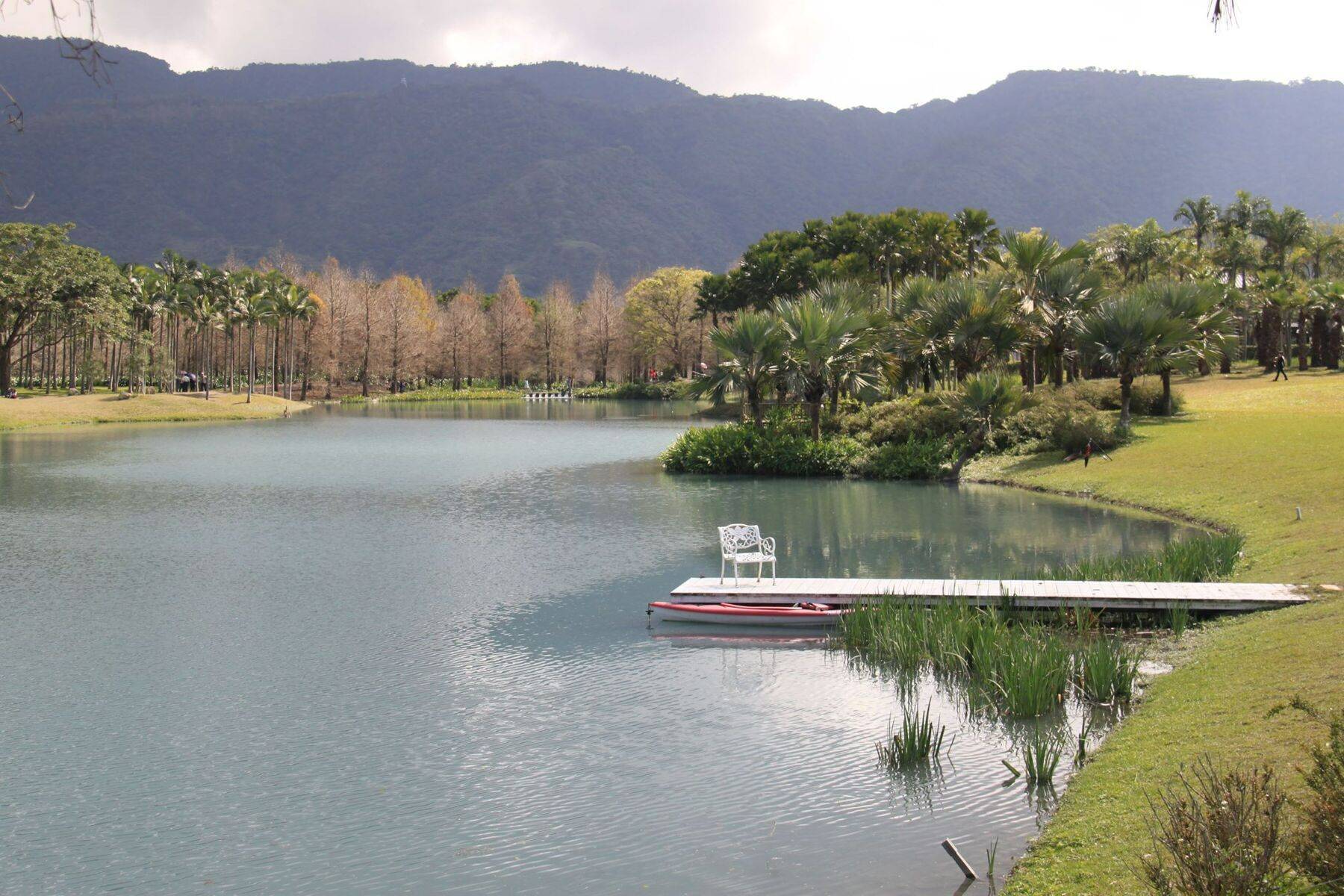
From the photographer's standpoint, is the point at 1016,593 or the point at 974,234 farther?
the point at 974,234

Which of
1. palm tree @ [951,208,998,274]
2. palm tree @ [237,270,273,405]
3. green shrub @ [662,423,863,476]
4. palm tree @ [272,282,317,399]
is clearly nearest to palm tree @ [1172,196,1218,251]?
palm tree @ [951,208,998,274]

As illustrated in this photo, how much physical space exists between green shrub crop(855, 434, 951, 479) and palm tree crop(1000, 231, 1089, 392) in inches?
263

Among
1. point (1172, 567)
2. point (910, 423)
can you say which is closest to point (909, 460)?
point (910, 423)

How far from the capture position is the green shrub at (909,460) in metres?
35.0

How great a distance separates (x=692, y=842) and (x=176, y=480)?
3216 centimetres

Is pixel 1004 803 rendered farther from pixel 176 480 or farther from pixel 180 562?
pixel 176 480

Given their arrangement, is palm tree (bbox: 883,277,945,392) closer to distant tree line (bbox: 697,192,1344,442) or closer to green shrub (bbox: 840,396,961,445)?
distant tree line (bbox: 697,192,1344,442)

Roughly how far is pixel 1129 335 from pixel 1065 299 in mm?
4767

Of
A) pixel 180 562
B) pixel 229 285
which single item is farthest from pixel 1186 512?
pixel 229 285

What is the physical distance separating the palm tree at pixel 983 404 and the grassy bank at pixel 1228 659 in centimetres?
399

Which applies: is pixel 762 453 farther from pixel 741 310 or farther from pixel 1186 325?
pixel 741 310

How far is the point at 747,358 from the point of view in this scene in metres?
36.7

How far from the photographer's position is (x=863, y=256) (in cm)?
6450

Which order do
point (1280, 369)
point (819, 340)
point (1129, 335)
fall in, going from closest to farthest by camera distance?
1. point (1129, 335)
2. point (819, 340)
3. point (1280, 369)
